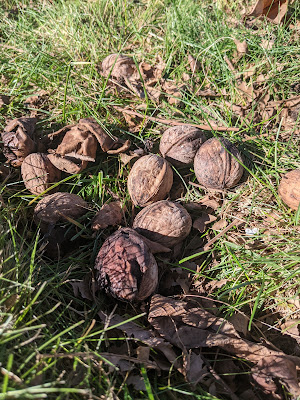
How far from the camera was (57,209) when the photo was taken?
3014mm

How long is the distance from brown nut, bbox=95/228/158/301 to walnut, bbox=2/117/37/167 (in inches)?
Answer: 50.9

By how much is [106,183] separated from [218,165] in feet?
3.37

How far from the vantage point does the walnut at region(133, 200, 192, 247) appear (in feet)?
9.46

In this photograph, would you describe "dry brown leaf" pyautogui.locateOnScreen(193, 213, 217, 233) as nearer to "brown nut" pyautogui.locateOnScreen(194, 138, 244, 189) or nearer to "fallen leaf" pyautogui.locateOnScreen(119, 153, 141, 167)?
"brown nut" pyautogui.locateOnScreen(194, 138, 244, 189)

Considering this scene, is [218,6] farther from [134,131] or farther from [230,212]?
[230,212]

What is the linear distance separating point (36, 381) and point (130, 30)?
155 inches

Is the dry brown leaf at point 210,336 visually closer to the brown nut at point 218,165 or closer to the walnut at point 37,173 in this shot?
the brown nut at point 218,165

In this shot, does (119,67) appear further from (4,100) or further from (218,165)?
(218,165)

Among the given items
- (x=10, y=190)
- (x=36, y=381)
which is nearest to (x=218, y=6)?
(x=10, y=190)

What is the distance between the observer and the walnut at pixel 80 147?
3293 mm

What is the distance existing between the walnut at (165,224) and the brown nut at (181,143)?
59cm

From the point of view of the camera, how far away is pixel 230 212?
10.5 feet

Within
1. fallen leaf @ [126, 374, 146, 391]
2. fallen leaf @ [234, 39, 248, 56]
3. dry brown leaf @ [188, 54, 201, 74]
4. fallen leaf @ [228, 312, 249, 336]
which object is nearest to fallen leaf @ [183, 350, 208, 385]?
fallen leaf @ [126, 374, 146, 391]

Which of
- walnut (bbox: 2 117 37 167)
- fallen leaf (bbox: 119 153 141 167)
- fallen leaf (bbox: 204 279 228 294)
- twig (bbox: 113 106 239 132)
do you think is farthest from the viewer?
twig (bbox: 113 106 239 132)
